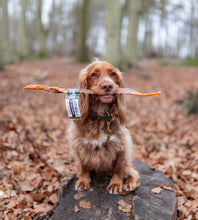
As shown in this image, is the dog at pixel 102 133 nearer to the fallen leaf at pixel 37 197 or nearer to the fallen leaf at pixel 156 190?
the fallen leaf at pixel 156 190

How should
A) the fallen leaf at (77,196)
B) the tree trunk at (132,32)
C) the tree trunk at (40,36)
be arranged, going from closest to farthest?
the fallen leaf at (77,196) → the tree trunk at (132,32) → the tree trunk at (40,36)

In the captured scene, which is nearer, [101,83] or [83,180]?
[101,83]

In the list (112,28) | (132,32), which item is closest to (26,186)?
(112,28)

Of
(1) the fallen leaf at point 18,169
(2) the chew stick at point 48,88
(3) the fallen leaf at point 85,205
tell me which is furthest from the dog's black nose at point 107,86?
(1) the fallen leaf at point 18,169

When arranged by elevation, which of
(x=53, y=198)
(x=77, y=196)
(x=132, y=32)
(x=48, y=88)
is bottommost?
(x=53, y=198)

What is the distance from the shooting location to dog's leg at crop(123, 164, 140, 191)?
2.65 meters

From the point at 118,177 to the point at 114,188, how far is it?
181mm

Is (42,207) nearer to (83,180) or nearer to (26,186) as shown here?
(26,186)

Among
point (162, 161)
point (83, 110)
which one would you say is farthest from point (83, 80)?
point (162, 161)

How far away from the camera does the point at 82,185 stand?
273cm

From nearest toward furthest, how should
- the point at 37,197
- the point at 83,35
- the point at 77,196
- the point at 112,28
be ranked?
the point at 77,196
the point at 37,197
the point at 112,28
the point at 83,35

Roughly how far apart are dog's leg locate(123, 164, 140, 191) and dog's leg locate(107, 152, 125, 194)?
0.08 metres

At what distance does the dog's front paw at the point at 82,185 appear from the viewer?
2.70 m

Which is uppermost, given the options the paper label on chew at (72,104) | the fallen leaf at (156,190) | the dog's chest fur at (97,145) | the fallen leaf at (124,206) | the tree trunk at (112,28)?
the tree trunk at (112,28)
